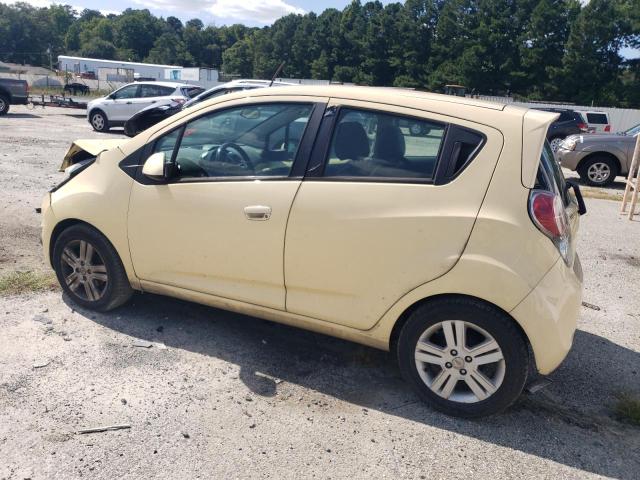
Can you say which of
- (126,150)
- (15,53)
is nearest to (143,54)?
(15,53)

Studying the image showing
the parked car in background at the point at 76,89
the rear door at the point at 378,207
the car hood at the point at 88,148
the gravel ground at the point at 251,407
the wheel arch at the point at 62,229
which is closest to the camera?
the gravel ground at the point at 251,407

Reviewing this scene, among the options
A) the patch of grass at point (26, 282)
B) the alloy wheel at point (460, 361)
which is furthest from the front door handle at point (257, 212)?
the patch of grass at point (26, 282)

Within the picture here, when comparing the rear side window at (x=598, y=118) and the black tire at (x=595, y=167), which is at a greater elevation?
the rear side window at (x=598, y=118)

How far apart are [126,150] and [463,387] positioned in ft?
9.04

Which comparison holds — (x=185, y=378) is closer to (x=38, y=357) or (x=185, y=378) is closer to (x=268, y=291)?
(x=268, y=291)

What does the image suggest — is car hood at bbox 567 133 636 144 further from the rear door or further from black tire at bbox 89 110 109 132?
black tire at bbox 89 110 109 132

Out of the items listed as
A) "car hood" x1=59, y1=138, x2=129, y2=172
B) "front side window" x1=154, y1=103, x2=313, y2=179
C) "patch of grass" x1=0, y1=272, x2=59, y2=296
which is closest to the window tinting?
"front side window" x1=154, y1=103, x2=313, y2=179

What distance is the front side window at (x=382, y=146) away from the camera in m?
3.21

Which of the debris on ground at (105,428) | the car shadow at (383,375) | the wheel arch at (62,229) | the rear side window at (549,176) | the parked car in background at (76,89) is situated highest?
the rear side window at (549,176)

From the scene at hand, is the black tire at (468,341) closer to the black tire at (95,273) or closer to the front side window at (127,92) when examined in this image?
the black tire at (95,273)

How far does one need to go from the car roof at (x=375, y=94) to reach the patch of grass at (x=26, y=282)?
8.19 ft

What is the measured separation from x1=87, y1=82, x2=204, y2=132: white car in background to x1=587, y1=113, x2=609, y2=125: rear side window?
57.9 ft

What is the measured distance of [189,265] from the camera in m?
3.81

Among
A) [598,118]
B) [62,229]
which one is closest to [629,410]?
[62,229]
